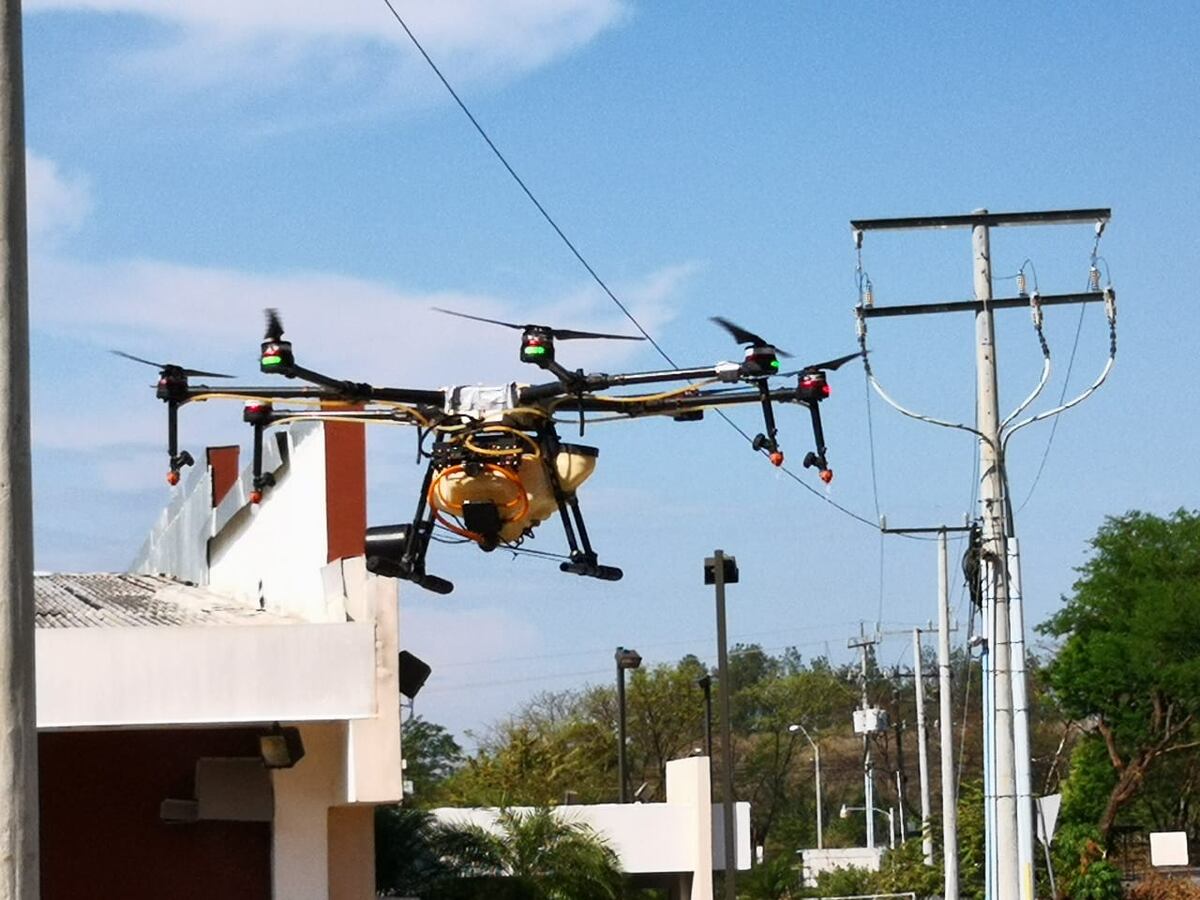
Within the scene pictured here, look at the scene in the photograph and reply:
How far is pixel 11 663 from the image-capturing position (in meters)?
7.27

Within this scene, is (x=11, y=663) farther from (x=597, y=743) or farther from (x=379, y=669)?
(x=597, y=743)

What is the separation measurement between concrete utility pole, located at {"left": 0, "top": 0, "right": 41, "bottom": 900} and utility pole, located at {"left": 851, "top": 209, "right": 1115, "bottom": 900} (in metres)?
16.0

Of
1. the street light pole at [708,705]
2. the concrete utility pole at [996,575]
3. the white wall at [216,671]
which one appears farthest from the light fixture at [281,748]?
the street light pole at [708,705]

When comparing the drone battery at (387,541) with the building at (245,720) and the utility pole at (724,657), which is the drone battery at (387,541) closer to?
the building at (245,720)

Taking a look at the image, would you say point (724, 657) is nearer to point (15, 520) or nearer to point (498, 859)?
point (498, 859)

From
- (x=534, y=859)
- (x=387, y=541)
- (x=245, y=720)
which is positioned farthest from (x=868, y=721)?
(x=387, y=541)

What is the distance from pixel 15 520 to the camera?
7.37 m

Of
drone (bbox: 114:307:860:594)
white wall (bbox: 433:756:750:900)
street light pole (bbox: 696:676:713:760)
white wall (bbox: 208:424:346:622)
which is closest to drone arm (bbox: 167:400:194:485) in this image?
drone (bbox: 114:307:860:594)

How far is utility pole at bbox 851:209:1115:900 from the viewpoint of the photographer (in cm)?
2212

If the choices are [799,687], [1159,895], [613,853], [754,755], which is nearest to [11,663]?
[613,853]

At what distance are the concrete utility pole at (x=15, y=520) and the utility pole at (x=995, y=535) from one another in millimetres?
16043

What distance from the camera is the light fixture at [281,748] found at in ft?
58.4

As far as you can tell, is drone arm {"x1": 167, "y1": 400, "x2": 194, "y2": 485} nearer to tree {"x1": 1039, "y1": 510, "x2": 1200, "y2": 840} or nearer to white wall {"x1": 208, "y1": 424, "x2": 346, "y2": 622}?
white wall {"x1": 208, "y1": 424, "x2": 346, "y2": 622}

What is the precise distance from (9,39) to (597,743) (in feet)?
186
